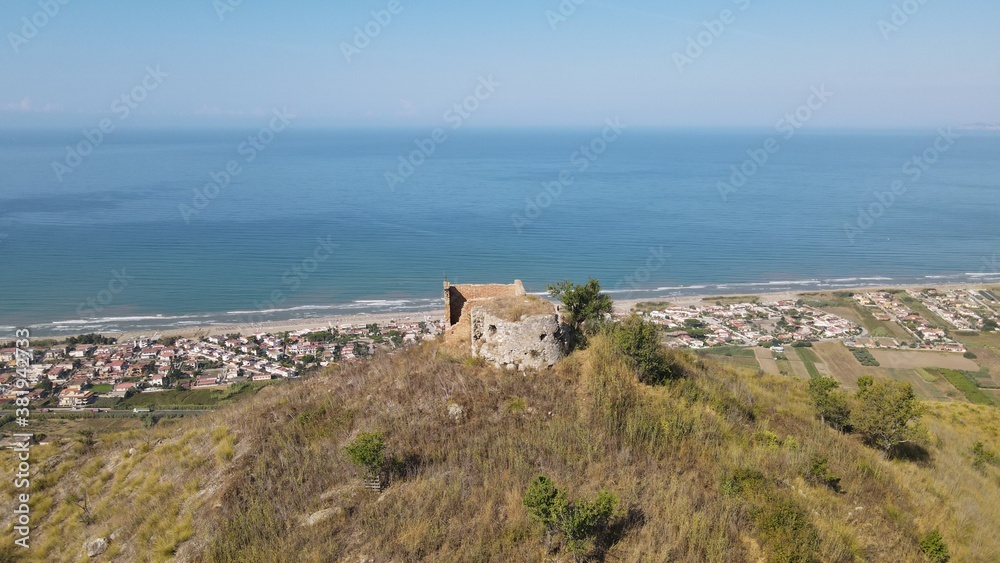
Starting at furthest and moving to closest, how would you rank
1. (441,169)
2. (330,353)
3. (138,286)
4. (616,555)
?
(441,169), (138,286), (330,353), (616,555)

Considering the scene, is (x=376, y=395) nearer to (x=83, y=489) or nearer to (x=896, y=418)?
(x=83, y=489)

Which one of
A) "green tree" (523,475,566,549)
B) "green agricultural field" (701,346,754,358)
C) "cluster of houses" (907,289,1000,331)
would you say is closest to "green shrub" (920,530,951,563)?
"green tree" (523,475,566,549)

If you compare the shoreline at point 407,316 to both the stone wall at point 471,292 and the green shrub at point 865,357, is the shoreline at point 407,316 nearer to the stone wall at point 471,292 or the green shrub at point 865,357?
the green shrub at point 865,357

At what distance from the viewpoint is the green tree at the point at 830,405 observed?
49.8 ft

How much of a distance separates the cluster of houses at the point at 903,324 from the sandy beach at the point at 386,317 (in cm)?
317

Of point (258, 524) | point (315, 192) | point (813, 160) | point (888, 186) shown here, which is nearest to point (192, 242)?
point (315, 192)

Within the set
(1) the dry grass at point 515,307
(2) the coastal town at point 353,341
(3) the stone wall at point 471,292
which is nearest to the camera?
(1) the dry grass at point 515,307

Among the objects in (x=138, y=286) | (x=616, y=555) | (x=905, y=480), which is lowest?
(x=905, y=480)

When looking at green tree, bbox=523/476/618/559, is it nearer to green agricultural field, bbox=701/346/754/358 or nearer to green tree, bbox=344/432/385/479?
green tree, bbox=344/432/385/479

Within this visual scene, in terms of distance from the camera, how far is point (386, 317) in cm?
4006

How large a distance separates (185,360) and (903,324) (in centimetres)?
4924

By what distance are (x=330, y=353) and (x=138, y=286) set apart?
26524 mm

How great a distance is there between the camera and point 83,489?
41.1 feet

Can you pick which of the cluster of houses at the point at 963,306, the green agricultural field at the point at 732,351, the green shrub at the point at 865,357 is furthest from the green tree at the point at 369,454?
the cluster of houses at the point at 963,306
